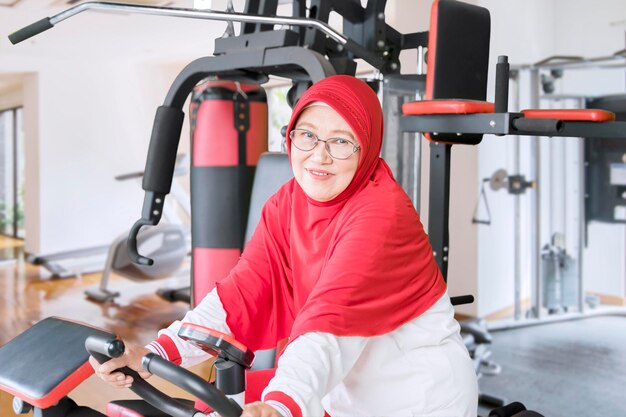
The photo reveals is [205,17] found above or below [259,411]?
above

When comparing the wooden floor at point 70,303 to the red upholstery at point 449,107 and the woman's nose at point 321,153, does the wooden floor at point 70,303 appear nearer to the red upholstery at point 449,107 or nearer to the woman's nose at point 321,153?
the red upholstery at point 449,107

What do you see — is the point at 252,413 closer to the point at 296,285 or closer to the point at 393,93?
the point at 296,285

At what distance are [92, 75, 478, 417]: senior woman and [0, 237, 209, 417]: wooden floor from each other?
2399 mm

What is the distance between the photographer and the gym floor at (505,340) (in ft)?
9.04

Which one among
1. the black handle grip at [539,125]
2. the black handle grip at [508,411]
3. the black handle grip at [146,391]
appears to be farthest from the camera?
the black handle grip at [539,125]

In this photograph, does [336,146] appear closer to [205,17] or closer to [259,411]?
[259,411]

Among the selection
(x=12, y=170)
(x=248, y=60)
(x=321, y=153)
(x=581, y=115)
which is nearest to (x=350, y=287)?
(x=321, y=153)

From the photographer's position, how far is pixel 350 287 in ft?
3.47

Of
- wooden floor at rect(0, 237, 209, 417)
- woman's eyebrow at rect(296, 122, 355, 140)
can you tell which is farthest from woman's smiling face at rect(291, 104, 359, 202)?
wooden floor at rect(0, 237, 209, 417)

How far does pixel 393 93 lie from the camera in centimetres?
227

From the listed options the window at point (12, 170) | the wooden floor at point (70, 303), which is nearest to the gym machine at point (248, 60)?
the wooden floor at point (70, 303)

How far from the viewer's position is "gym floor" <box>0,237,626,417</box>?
9.04 feet

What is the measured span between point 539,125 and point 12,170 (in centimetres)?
311

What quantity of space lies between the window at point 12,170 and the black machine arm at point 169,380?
9.54 feet
